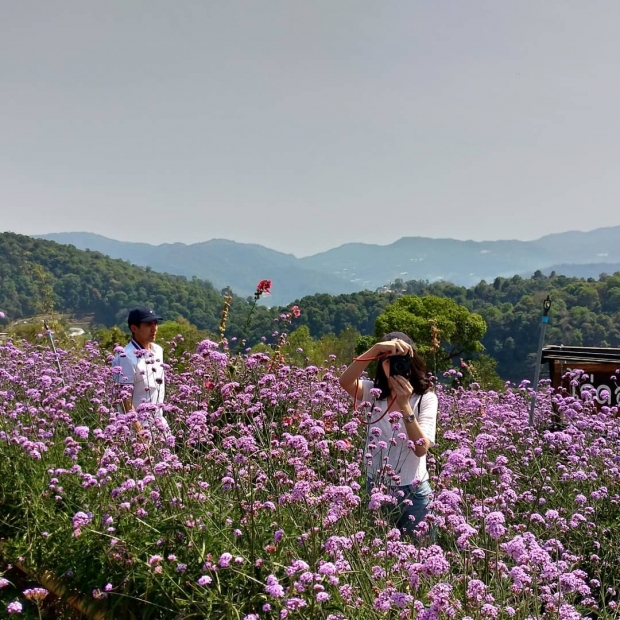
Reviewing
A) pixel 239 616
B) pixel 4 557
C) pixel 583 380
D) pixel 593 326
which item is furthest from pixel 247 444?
pixel 593 326

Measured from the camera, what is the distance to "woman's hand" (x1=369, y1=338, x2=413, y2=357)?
3432mm

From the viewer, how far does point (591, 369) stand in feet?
19.1

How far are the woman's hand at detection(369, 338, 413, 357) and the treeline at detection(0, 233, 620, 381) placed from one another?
31.9m

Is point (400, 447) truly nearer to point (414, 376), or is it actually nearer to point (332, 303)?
point (414, 376)

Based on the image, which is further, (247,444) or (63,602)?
(63,602)

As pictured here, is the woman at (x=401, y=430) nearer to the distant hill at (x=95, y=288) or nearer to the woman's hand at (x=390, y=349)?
the woman's hand at (x=390, y=349)

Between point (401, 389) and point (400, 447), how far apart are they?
0.34m

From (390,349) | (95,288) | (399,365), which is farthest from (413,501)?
(95,288)

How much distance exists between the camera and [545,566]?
6.93 ft

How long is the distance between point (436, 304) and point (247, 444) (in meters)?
24.7

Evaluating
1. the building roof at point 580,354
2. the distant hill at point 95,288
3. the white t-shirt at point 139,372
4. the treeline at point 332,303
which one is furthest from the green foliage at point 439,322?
the distant hill at point 95,288

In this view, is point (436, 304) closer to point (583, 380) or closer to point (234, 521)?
point (583, 380)

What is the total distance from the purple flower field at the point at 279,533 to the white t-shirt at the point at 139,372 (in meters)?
0.23

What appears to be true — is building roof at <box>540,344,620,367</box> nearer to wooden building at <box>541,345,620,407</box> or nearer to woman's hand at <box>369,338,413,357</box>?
wooden building at <box>541,345,620,407</box>
